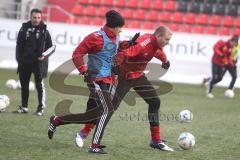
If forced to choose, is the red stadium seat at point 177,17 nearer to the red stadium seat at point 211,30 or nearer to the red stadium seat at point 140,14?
the red stadium seat at point 211,30

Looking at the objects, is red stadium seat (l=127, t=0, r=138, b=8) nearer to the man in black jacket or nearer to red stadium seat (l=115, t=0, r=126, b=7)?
red stadium seat (l=115, t=0, r=126, b=7)

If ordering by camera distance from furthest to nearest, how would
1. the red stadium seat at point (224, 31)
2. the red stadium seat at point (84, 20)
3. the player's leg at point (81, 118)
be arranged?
the red stadium seat at point (84, 20)
the red stadium seat at point (224, 31)
the player's leg at point (81, 118)

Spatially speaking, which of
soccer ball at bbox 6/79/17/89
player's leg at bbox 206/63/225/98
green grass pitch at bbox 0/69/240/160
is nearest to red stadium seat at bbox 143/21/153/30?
player's leg at bbox 206/63/225/98

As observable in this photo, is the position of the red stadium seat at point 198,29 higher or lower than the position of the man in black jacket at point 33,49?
lower

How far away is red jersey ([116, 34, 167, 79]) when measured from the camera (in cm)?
968

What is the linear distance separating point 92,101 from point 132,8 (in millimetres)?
21158

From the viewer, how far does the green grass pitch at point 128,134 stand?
943cm

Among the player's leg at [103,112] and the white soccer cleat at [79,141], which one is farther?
the white soccer cleat at [79,141]

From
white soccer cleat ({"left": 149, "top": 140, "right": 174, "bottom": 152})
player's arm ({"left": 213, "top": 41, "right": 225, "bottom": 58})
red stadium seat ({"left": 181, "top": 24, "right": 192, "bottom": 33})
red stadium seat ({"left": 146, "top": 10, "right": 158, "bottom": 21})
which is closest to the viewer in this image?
white soccer cleat ({"left": 149, "top": 140, "right": 174, "bottom": 152})

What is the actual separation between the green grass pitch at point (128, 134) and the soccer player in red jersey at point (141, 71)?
31 cm

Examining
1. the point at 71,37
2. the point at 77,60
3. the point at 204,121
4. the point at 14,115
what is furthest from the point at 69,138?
the point at 71,37

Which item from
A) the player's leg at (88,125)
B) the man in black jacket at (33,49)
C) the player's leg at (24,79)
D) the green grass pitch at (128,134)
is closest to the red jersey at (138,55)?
the player's leg at (88,125)

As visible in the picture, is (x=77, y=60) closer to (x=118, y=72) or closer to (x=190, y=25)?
(x=118, y=72)

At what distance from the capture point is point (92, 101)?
9.95 meters
